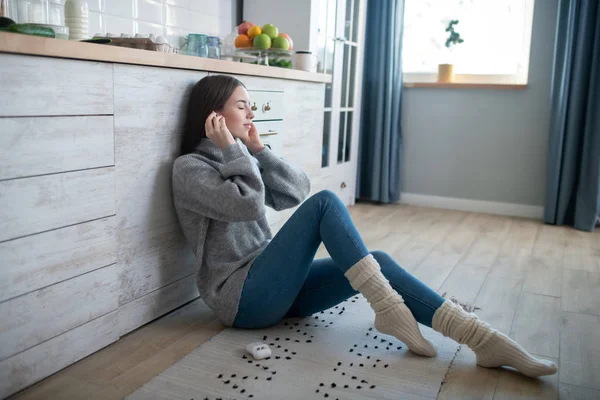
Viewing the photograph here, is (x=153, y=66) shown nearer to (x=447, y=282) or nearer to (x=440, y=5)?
(x=447, y=282)

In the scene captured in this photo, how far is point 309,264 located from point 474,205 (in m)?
2.70

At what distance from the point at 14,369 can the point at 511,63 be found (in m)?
3.62

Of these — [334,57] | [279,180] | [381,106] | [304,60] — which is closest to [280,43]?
[304,60]

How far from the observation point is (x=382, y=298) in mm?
1618

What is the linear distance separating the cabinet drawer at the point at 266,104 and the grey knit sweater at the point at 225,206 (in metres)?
0.46

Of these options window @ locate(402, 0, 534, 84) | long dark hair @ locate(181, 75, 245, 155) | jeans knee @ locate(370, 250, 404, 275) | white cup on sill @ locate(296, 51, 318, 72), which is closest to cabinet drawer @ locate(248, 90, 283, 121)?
long dark hair @ locate(181, 75, 245, 155)

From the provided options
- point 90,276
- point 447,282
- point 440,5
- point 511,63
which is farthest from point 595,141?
point 90,276

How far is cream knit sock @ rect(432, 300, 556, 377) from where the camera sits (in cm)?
160

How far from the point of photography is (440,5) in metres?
4.12

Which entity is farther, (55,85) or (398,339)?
(398,339)

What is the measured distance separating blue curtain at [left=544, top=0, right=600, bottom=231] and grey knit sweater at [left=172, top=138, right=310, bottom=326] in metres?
2.39

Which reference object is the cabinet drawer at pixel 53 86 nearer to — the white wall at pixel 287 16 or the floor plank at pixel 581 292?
the floor plank at pixel 581 292

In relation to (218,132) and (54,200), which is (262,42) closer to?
(218,132)

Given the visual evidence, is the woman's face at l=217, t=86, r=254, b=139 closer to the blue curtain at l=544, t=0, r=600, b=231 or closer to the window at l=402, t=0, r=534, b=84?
the blue curtain at l=544, t=0, r=600, b=231
